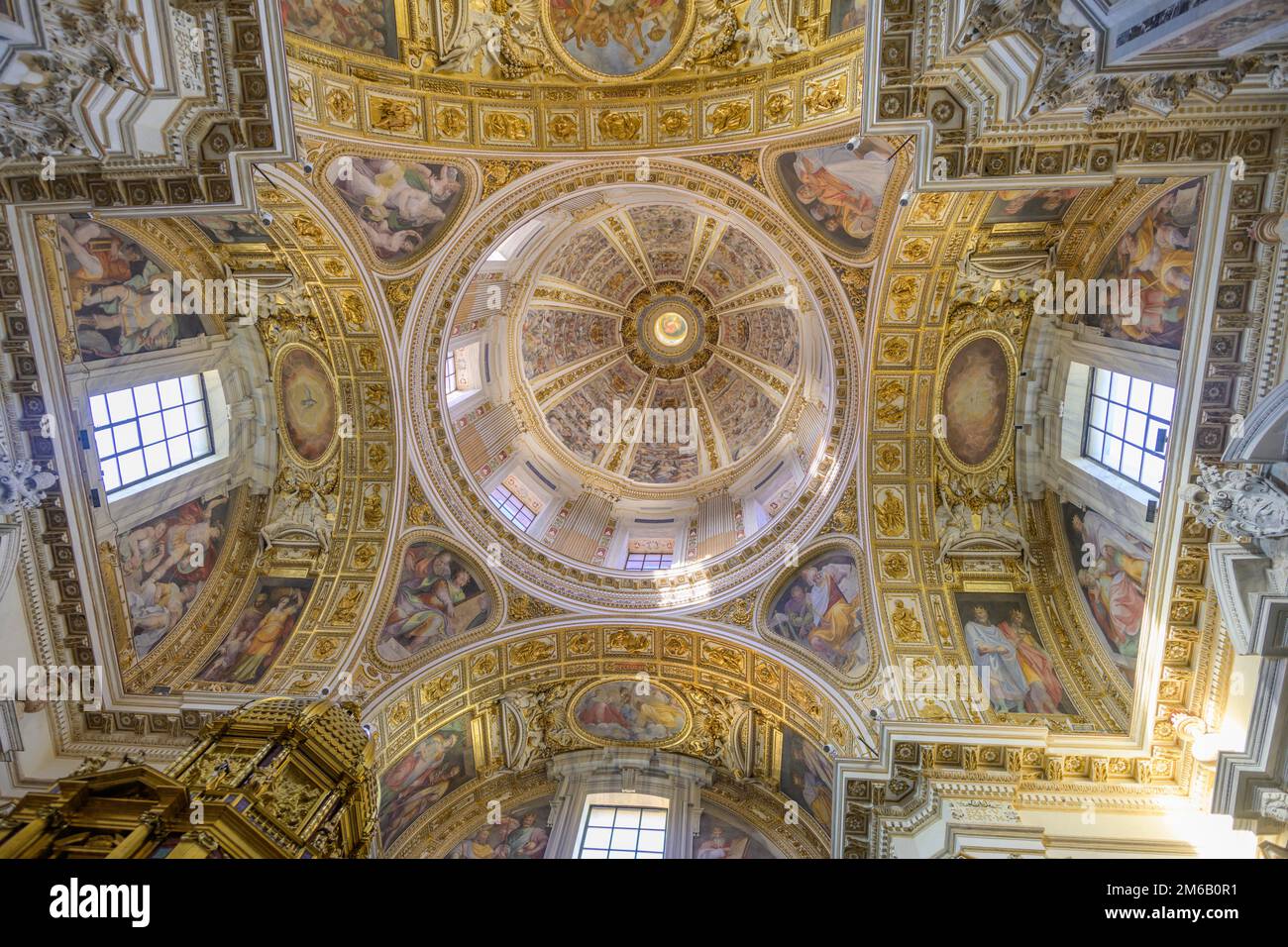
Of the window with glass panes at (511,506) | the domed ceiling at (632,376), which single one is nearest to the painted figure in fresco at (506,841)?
the domed ceiling at (632,376)

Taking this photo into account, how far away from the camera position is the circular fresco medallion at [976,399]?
51.0 ft

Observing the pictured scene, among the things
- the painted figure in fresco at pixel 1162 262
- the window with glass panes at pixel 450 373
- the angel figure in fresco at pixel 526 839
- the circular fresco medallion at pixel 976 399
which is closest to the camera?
the painted figure in fresco at pixel 1162 262

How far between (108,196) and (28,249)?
2.11 meters

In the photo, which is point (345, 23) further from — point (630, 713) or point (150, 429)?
point (630, 713)

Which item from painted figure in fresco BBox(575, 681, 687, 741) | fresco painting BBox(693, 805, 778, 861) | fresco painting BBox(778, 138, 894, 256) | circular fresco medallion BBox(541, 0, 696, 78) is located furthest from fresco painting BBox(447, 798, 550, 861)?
circular fresco medallion BBox(541, 0, 696, 78)

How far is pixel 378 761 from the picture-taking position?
1488 cm

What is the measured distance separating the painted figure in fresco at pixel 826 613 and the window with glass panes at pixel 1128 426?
560 cm

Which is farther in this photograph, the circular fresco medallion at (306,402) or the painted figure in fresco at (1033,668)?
the circular fresco medallion at (306,402)

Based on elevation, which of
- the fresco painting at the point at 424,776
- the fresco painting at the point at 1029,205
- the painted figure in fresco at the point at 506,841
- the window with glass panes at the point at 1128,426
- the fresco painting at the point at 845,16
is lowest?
the painted figure in fresco at the point at 506,841

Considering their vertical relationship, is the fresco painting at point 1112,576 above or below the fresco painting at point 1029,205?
below

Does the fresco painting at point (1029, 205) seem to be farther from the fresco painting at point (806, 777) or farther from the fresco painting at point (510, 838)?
the fresco painting at point (510, 838)

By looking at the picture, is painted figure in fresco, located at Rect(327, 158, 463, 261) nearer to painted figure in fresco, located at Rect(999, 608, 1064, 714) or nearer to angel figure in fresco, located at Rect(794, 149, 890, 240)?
angel figure in fresco, located at Rect(794, 149, 890, 240)

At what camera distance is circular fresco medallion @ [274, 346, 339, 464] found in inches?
653

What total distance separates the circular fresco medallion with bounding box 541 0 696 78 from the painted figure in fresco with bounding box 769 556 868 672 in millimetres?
11402
